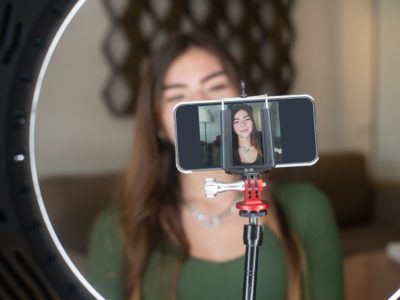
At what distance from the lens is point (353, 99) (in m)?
0.39

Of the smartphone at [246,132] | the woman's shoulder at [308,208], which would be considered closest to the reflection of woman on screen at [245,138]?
the smartphone at [246,132]

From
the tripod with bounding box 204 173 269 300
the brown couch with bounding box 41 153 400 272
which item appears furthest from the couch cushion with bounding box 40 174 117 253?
the tripod with bounding box 204 173 269 300

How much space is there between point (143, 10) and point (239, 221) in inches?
6.9

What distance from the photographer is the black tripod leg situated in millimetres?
317

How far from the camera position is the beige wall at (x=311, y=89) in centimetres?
37

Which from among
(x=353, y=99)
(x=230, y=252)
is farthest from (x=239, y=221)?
(x=353, y=99)

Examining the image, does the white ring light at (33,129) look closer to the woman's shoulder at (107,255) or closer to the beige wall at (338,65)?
the woman's shoulder at (107,255)

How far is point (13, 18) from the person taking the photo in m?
0.36

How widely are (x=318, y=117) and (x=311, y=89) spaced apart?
0.03m

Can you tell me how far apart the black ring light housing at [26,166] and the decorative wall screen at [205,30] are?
39mm

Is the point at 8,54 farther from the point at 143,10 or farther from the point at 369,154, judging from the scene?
the point at 369,154

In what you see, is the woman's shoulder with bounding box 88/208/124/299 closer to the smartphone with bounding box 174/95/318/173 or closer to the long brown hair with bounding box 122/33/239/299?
the long brown hair with bounding box 122/33/239/299

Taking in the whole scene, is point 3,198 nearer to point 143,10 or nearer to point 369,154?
point 143,10

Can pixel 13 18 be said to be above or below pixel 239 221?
above
